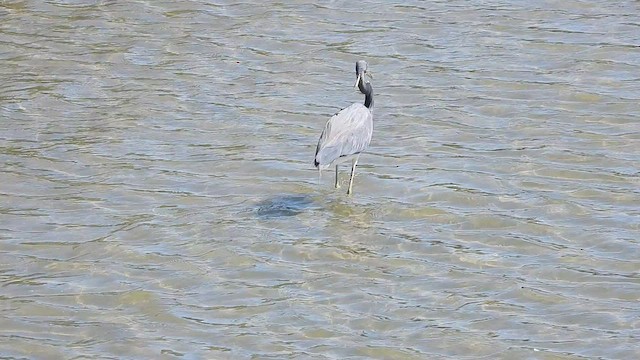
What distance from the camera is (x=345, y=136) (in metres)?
9.68

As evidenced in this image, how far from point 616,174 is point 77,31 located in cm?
623

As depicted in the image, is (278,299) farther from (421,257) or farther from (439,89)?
(439,89)

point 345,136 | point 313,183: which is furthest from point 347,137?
point 313,183

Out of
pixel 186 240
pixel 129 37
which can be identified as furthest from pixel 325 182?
pixel 129 37

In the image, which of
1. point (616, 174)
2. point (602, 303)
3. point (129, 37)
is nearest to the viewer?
point (602, 303)

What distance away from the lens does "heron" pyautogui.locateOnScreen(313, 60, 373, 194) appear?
9.53m

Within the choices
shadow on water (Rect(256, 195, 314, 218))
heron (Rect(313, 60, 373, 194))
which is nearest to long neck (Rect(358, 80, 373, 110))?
heron (Rect(313, 60, 373, 194))

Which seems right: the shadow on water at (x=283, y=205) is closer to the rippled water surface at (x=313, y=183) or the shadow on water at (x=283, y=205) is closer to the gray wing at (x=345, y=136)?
the rippled water surface at (x=313, y=183)

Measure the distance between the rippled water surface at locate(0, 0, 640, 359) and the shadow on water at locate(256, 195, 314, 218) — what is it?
0.11 ft

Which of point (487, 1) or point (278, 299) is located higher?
point (487, 1)

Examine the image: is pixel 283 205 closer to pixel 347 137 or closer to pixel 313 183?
pixel 313 183

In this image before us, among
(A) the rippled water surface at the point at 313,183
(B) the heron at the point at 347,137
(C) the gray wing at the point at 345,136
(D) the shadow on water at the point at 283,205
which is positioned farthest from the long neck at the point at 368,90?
(D) the shadow on water at the point at 283,205

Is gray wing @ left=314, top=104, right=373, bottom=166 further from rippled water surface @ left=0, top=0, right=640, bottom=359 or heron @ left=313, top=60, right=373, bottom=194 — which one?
rippled water surface @ left=0, top=0, right=640, bottom=359

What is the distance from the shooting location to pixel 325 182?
398 inches
